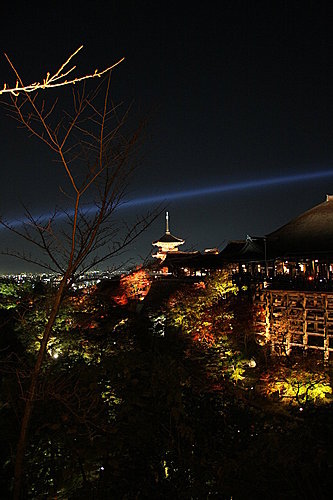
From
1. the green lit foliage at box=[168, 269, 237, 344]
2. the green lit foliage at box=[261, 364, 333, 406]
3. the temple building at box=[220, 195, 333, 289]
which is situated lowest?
the green lit foliage at box=[261, 364, 333, 406]

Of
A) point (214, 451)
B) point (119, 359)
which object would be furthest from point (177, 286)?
point (214, 451)

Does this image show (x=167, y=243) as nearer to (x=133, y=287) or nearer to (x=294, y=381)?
(x=133, y=287)

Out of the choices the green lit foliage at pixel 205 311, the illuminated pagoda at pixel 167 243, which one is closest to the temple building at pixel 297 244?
the green lit foliage at pixel 205 311

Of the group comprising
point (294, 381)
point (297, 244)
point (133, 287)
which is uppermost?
point (297, 244)

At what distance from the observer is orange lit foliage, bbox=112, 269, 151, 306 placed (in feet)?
72.7

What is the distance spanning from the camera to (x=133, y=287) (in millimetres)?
23234

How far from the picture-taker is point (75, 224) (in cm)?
438

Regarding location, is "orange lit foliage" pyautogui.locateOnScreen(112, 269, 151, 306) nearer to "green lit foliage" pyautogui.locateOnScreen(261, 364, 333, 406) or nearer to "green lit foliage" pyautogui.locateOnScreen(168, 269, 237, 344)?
"green lit foliage" pyautogui.locateOnScreen(168, 269, 237, 344)

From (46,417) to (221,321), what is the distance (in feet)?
30.0

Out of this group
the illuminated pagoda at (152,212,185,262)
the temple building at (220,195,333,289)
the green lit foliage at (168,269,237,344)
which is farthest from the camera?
the illuminated pagoda at (152,212,185,262)

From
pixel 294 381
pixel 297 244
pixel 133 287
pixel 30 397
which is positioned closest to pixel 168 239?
pixel 133 287

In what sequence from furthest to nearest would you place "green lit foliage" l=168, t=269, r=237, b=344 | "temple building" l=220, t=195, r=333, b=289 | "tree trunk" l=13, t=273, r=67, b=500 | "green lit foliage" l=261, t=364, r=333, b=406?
"temple building" l=220, t=195, r=333, b=289 → "green lit foliage" l=168, t=269, r=237, b=344 → "green lit foliage" l=261, t=364, r=333, b=406 → "tree trunk" l=13, t=273, r=67, b=500

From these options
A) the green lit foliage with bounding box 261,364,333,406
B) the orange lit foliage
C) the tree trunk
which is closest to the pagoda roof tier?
the orange lit foliage

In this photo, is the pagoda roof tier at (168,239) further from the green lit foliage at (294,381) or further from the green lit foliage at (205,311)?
the green lit foliage at (294,381)
